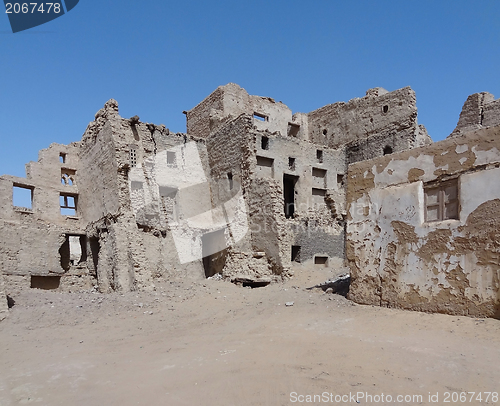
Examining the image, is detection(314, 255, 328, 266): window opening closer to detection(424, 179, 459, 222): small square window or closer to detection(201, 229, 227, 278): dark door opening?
detection(201, 229, 227, 278): dark door opening

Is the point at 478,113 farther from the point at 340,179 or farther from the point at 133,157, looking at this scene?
the point at 133,157

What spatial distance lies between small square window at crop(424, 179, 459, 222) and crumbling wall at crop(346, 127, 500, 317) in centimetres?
2

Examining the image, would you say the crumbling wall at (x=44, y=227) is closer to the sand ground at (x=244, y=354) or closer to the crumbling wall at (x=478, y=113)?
the sand ground at (x=244, y=354)

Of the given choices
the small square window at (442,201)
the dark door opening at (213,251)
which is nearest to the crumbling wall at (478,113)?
the dark door opening at (213,251)

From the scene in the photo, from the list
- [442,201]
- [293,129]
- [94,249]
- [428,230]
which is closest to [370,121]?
[293,129]

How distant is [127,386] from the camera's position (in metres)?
4.47

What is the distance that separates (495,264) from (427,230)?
4.05ft

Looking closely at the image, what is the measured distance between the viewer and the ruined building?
23.1 ft

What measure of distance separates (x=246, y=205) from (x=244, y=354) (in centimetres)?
1012

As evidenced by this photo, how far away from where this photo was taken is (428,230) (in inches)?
270

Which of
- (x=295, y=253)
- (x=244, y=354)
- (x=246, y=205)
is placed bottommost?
(x=244, y=354)

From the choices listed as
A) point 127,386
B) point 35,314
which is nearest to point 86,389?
point 127,386

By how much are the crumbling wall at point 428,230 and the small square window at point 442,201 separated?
0.06 feet

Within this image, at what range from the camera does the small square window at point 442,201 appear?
6.70 meters
